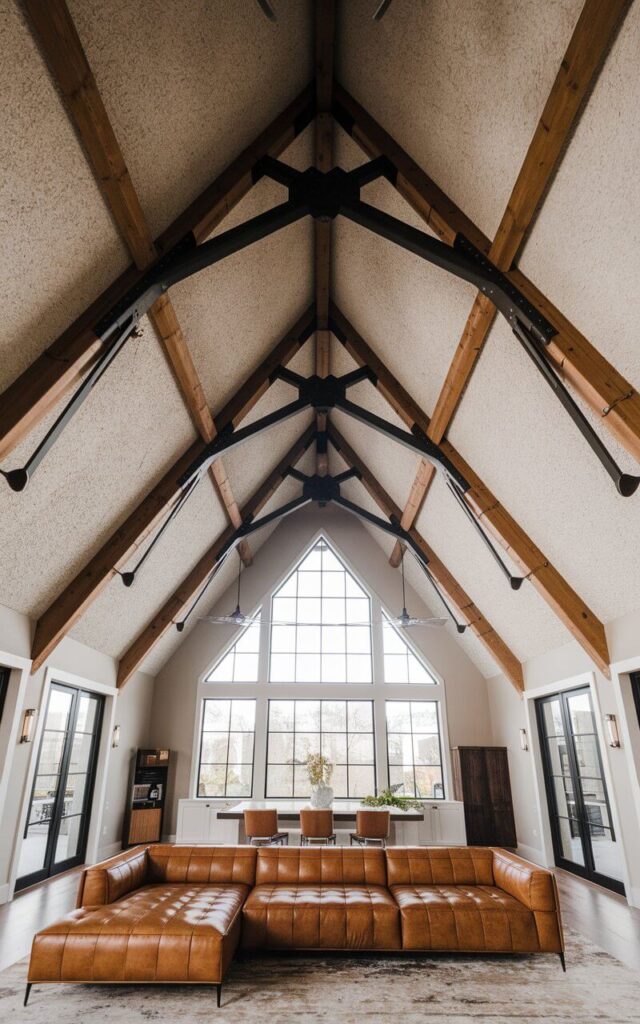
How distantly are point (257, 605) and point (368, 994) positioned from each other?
6.26 metres

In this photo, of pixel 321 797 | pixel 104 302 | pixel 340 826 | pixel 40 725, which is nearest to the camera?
pixel 104 302

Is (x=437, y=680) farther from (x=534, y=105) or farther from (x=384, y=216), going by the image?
(x=534, y=105)

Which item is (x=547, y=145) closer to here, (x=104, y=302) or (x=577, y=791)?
(x=104, y=302)

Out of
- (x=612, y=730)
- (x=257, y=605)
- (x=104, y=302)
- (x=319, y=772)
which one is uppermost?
(x=104, y=302)

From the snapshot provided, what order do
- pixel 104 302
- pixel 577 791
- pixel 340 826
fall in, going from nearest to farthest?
1. pixel 104 302
2. pixel 577 791
3. pixel 340 826

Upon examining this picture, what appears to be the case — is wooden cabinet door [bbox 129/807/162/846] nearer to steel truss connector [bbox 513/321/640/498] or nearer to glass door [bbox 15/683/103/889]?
glass door [bbox 15/683/103/889]

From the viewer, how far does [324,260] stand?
210 inches

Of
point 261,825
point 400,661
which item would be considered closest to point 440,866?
point 261,825

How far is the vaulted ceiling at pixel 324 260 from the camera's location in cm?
272

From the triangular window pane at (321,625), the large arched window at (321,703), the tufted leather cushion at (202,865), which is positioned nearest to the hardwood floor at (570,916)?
the tufted leather cushion at (202,865)

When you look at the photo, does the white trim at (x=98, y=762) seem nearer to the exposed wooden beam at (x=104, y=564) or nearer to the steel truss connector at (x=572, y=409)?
the exposed wooden beam at (x=104, y=564)

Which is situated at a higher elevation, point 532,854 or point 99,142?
point 99,142

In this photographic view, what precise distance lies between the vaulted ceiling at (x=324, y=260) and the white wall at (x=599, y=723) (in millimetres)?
256

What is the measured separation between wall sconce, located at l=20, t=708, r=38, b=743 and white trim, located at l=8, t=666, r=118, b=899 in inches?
7.6
